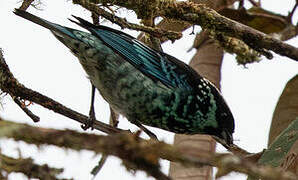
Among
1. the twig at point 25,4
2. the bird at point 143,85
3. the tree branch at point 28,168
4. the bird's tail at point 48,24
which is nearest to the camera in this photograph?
the tree branch at point 28,168

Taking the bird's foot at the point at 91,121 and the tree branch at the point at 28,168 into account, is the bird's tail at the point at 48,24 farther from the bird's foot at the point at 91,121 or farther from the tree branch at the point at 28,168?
A: the tree branch at the point at 28,168

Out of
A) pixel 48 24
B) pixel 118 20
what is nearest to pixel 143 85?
pixel 48 24

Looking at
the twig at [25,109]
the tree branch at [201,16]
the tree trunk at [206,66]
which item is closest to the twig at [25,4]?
the tree branch at [201,16]

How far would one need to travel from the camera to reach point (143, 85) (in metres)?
4.65

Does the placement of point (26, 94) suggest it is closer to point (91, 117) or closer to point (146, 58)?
point (91, 117)

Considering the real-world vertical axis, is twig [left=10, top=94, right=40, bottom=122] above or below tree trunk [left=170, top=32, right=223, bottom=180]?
below

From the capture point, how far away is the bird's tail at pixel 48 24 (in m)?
4.03

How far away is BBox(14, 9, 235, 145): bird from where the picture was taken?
15.1 feet

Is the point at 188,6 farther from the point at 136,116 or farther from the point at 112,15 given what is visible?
the point at 136,116

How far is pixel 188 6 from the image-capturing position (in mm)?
3797

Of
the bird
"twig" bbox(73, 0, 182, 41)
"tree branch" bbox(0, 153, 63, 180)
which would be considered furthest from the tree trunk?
"tree branch" bbox(0, 153, 63, 180)

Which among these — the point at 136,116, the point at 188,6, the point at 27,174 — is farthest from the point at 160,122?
the point at 27,174

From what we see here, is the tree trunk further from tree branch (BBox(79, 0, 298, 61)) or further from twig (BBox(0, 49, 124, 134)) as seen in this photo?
twig (BBox(0, 49, 124, 134))

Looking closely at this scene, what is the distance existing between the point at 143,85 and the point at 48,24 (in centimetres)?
88
